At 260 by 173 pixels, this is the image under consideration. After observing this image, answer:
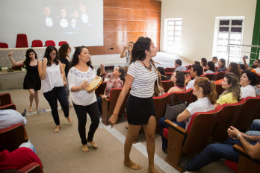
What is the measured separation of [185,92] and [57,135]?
2183mm

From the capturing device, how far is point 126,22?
1172 centimetres

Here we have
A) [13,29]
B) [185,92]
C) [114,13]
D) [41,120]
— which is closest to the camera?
[185,92]

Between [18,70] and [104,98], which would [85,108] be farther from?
[18,70]

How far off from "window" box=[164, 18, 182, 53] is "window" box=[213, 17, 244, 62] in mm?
2471

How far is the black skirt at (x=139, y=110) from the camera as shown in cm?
204

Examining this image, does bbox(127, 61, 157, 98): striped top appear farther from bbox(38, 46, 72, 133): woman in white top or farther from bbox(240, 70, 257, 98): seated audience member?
bbox(240, 70, 257, 98): seated audience member

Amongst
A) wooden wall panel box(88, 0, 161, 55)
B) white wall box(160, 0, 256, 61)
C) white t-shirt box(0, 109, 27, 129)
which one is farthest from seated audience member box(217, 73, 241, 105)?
wooden wall panel box(88, 0, 161, 55)

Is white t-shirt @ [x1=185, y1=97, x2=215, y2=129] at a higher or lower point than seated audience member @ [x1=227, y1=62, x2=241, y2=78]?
lower

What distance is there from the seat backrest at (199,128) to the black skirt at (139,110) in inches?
18.4

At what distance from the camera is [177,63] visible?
5.65 meters

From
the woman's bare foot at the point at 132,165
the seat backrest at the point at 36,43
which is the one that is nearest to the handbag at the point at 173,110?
the woman's bare foot at the point at 132,165

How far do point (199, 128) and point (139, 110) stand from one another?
715mm

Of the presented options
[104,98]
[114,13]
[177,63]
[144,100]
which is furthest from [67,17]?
[144,100]

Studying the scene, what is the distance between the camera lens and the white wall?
830 cm
